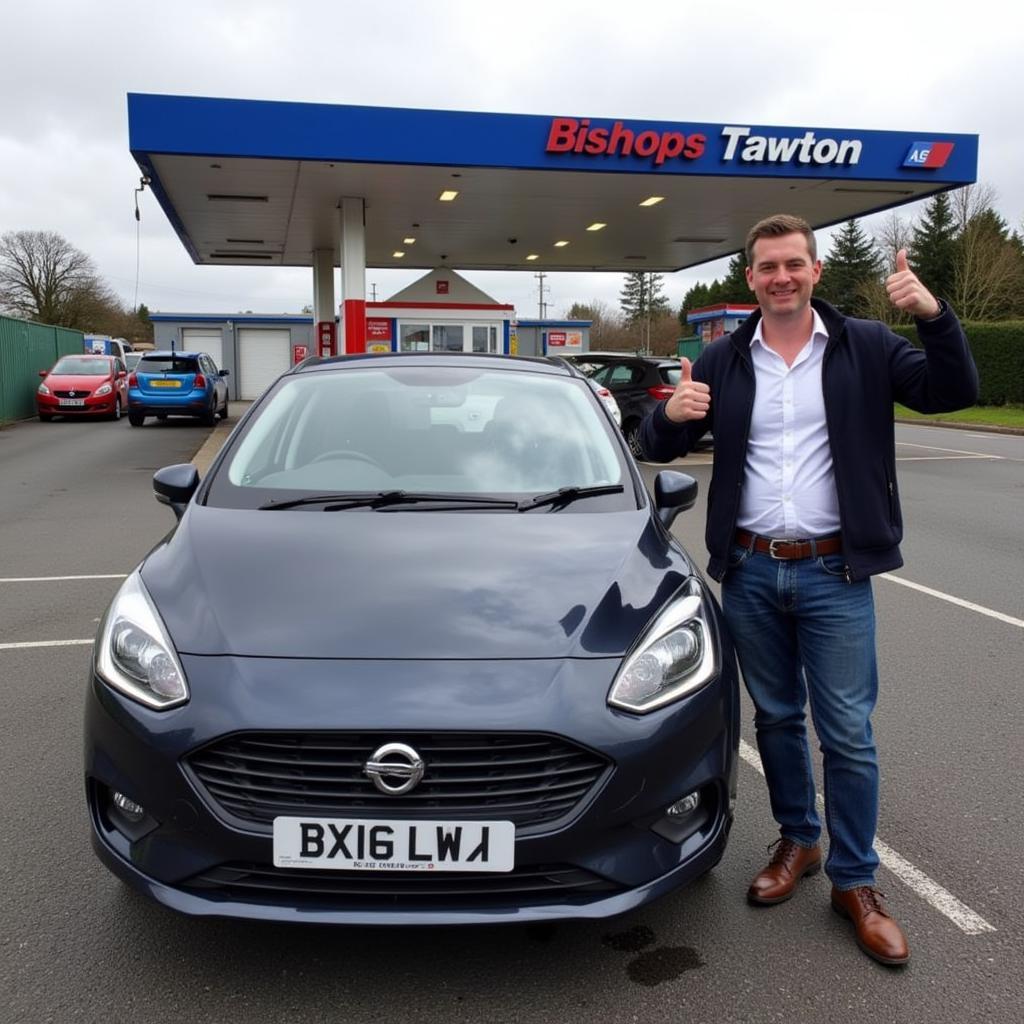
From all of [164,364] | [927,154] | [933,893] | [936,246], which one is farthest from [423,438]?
[936,246]

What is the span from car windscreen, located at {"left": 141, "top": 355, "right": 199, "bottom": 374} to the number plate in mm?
20227

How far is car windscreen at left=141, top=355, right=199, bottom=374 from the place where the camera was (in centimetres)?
2073

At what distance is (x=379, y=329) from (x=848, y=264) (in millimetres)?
49918

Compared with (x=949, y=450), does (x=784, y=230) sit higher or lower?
higher

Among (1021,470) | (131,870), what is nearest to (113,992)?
(131,870)

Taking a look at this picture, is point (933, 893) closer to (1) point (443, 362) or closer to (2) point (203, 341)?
(1) point (443, 362)

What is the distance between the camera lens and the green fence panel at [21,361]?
2150 centimetres

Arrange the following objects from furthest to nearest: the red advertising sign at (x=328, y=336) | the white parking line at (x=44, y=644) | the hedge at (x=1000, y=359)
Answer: the hedge at (x=1000, y=359)
the red advertising sign at (x=328, y=336)
the white parking line at (x=44, y=644)

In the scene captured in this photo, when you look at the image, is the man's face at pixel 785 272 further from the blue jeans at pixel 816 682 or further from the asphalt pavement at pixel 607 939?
the asphalt pavement at pixel 607 939

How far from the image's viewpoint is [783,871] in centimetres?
277

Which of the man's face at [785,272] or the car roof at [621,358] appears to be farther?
the car roof at [621,358]

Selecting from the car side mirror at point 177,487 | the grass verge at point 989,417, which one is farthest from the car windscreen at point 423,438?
the grass verge at point 989,417

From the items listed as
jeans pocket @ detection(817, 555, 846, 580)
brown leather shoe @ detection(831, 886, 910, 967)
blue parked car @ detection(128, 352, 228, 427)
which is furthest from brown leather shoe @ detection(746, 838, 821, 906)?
blue parked car @ detection(128, 352, 228, 427)

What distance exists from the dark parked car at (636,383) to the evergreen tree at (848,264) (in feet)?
157
